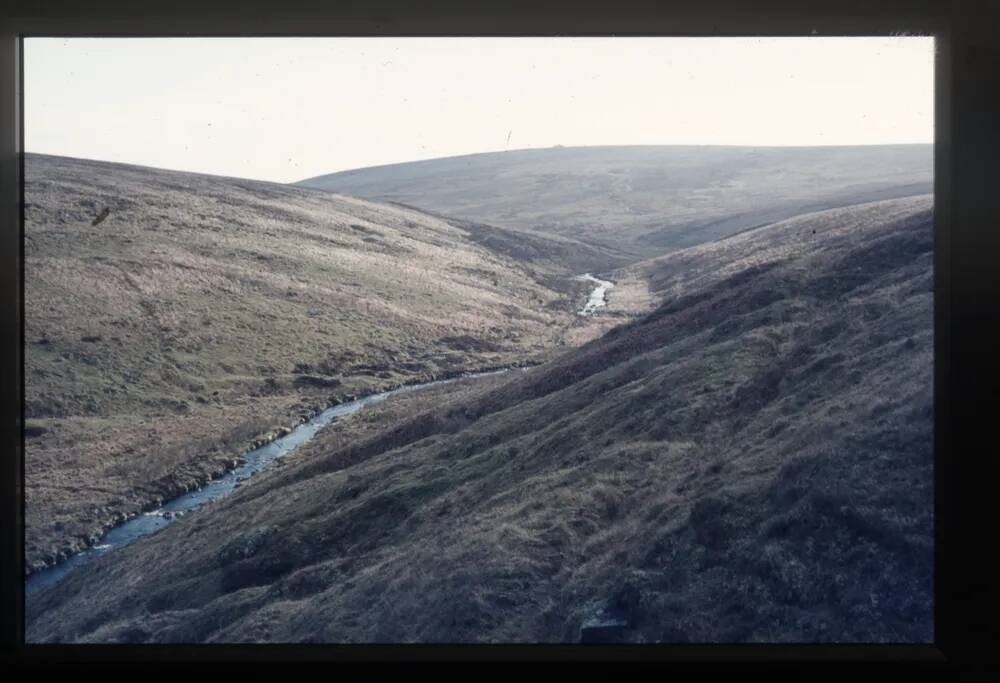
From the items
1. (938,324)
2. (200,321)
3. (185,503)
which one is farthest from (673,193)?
(938,324)

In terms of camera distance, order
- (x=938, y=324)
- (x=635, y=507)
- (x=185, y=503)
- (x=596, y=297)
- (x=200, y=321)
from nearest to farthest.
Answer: (x=938, y=324), (x=635, y=507), (x=185, y=503), (x=200, y=321), (x=596, y=297)

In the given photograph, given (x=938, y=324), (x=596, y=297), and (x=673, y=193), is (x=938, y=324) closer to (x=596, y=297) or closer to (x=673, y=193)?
(x=596, y=297)

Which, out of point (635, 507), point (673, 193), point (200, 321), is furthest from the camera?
point (673, 193)

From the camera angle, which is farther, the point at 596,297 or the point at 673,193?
the point at 673,193

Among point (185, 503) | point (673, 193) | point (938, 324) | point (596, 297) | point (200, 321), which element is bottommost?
point (185, 503)

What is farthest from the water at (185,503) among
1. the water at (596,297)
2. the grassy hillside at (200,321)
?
the water at (596,297)

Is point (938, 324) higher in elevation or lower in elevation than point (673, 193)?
lower

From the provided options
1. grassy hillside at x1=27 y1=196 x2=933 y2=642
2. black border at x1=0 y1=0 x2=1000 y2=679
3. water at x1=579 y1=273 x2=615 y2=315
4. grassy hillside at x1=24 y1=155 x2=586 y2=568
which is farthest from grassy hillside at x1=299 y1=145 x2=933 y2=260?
black border at x1=0 y1=0 x2=1000 y2=679
